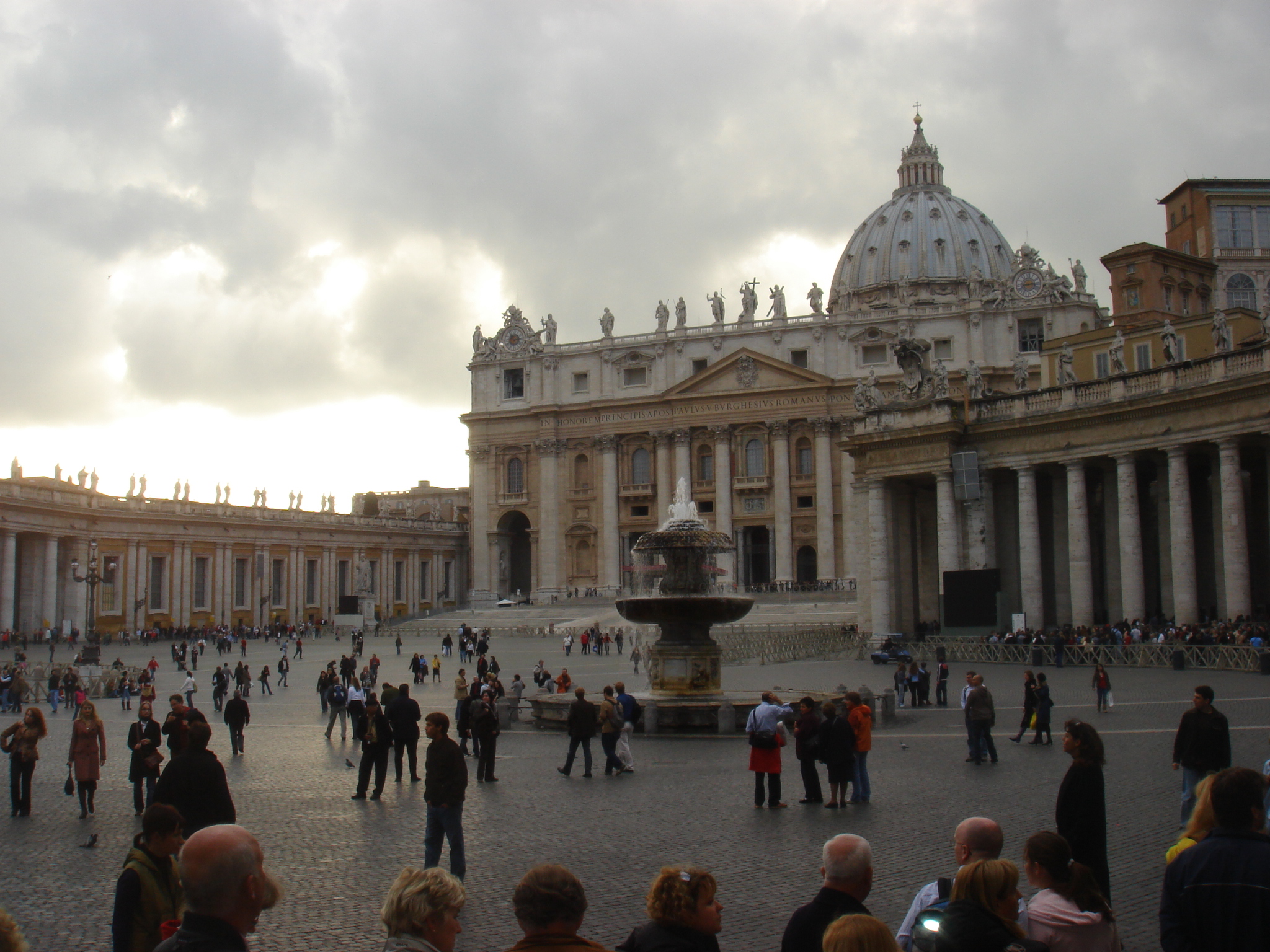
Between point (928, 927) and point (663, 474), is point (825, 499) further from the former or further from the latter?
point (928, 927)

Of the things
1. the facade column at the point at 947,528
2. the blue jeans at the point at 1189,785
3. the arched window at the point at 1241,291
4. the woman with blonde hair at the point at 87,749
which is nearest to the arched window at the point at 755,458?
the arched window at the point at 1241,291

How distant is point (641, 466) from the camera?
74.7m

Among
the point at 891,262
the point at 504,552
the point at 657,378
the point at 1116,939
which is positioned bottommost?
the point at 1116,939

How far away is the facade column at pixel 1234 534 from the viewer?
86.2 ft

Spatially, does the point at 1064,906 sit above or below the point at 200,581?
below

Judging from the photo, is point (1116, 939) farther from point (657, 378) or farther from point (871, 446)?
point (657, 378)

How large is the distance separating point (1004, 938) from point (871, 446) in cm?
2906

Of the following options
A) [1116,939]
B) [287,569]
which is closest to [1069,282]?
[287,569]

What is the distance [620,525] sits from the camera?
74062 mm

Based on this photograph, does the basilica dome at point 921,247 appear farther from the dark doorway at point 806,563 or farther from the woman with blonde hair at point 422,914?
the woman with blonde hair at point 422,914

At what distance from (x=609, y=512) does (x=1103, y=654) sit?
48.9 metres

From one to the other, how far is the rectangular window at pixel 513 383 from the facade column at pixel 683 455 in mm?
11699

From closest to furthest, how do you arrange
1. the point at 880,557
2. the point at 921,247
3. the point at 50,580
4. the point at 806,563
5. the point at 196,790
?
1. the point at 196,790
2. the point at 880,557
3. the point at 50,580
4. the point at 806,563
5. the point at 921,247

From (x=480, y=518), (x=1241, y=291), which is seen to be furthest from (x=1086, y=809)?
(x=480, y=518)
